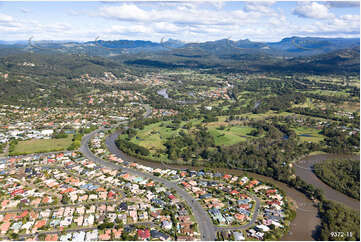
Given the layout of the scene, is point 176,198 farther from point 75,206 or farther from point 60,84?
point 60,84

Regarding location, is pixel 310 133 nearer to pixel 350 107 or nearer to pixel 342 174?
pixel 342 174

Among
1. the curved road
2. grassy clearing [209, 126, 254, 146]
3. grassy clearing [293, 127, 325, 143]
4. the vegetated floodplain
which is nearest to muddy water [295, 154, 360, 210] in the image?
the vegetated floodplain

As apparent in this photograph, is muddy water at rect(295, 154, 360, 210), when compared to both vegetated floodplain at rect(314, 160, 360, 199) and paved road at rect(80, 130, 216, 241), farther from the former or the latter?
paved road at rect(80, 130, 216, 241)

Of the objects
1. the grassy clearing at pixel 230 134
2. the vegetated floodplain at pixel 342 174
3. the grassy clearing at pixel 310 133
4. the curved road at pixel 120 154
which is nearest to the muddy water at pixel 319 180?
the vegetated floodplain at pixel 342 174

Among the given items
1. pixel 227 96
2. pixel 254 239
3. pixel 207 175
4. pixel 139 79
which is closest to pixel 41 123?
pixel 207 175

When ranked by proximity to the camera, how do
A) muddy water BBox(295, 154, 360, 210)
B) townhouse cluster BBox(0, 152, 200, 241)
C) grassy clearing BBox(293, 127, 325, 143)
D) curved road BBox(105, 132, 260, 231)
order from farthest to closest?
grassy clearing BBox(293, 127, 325, 143)
muddy water BBox(295, 154, 360, 210)
curved road BBox(105, 132, 260, 231)
townhouse cluster BBox(0, 152, 200, 241)

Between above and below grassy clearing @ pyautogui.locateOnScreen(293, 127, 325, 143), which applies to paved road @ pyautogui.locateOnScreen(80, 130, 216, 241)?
below

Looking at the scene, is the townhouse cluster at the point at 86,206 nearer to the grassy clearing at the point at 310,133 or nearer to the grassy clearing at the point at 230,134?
the grassy clearing at the point at 230,134
